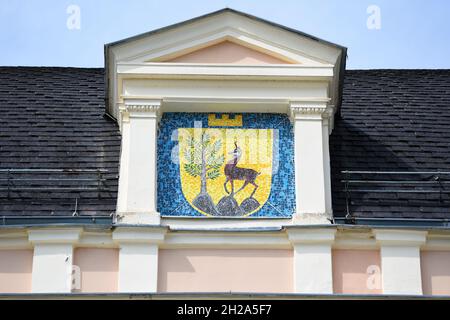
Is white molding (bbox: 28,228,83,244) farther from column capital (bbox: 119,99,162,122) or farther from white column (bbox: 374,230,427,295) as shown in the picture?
white column (bbox: 374,230,427,295)

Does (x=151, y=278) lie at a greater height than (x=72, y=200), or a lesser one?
lesser

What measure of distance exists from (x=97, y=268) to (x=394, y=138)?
4.76 meters

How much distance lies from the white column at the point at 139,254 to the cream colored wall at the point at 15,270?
3.57 feet

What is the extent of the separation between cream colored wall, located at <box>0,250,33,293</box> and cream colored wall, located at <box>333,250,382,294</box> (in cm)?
363

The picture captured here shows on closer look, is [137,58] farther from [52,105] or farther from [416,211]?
[416,211]

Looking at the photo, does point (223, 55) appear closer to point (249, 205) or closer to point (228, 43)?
point (228, 43)

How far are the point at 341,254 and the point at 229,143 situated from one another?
6.78ft

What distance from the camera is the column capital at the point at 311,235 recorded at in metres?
16.2

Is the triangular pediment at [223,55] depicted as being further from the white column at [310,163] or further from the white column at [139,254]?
the white column at [139,254]

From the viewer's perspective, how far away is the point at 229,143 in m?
17.2

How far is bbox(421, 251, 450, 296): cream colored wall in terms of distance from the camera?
16.2 meters

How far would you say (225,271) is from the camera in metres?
16.2
